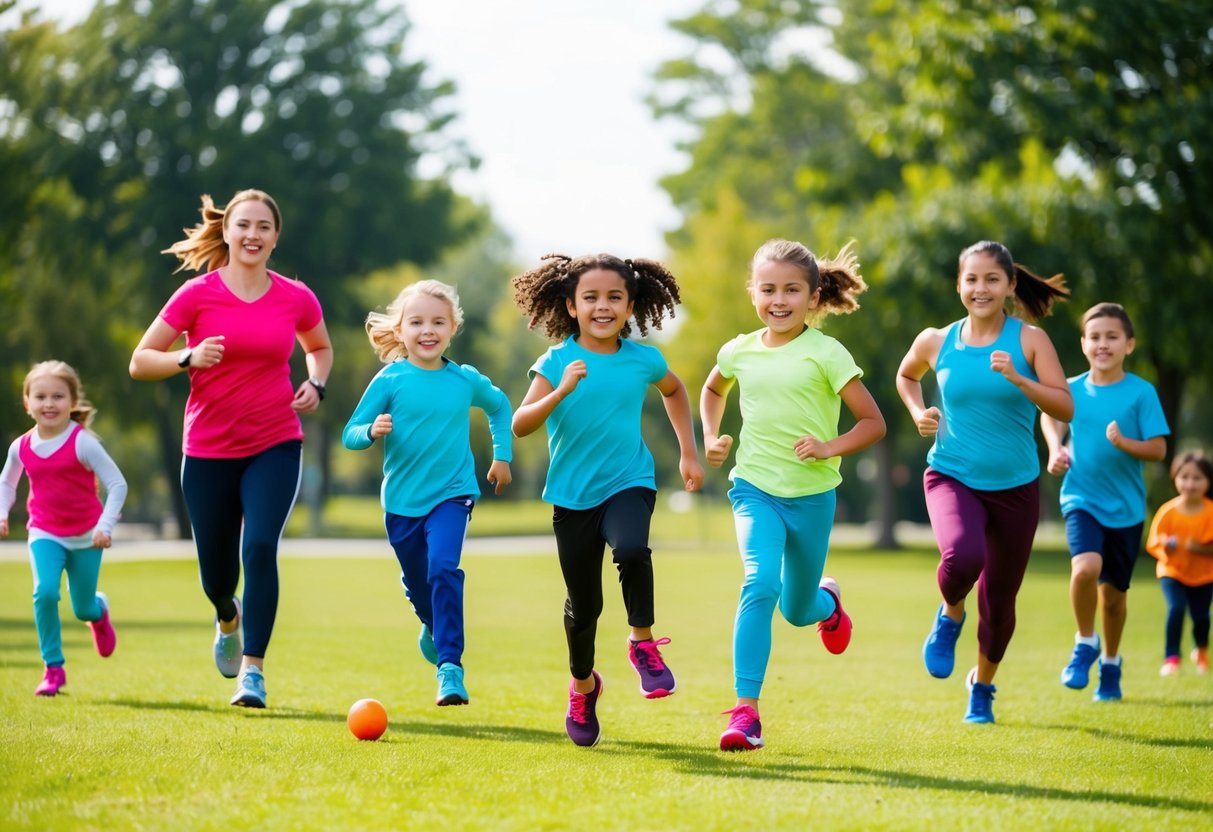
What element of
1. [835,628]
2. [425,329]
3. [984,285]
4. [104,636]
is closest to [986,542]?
[835,628]

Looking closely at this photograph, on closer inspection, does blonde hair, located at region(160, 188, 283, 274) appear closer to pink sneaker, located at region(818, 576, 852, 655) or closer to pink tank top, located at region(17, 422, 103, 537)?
pink tank top, located at region(17, 422, 103, 537)

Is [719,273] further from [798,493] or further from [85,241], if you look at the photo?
[798,493]

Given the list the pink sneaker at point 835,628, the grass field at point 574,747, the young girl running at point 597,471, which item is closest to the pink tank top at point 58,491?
the grass field at point 574,747

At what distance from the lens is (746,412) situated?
7188 millimetres

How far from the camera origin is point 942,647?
7.87 meters

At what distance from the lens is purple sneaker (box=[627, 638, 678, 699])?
6879mm

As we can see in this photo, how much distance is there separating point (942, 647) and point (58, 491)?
17.4 feet

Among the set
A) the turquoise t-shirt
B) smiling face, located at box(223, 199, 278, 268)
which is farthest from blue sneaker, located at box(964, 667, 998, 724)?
smiling face, located at box(223, 199, 278, 268)

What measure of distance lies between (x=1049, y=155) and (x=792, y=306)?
20665 millimetres

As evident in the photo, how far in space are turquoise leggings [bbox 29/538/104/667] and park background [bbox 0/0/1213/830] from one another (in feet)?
1.40

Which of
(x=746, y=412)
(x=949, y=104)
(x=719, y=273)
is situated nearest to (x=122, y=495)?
(x=746, y=412)

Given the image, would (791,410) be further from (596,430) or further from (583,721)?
(583,721)

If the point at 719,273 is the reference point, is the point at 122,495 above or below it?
below

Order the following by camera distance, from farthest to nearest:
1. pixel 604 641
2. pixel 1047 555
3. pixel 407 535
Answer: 1. pixel 1047 555
2. pixel 604 641
3. pixel 407 535
